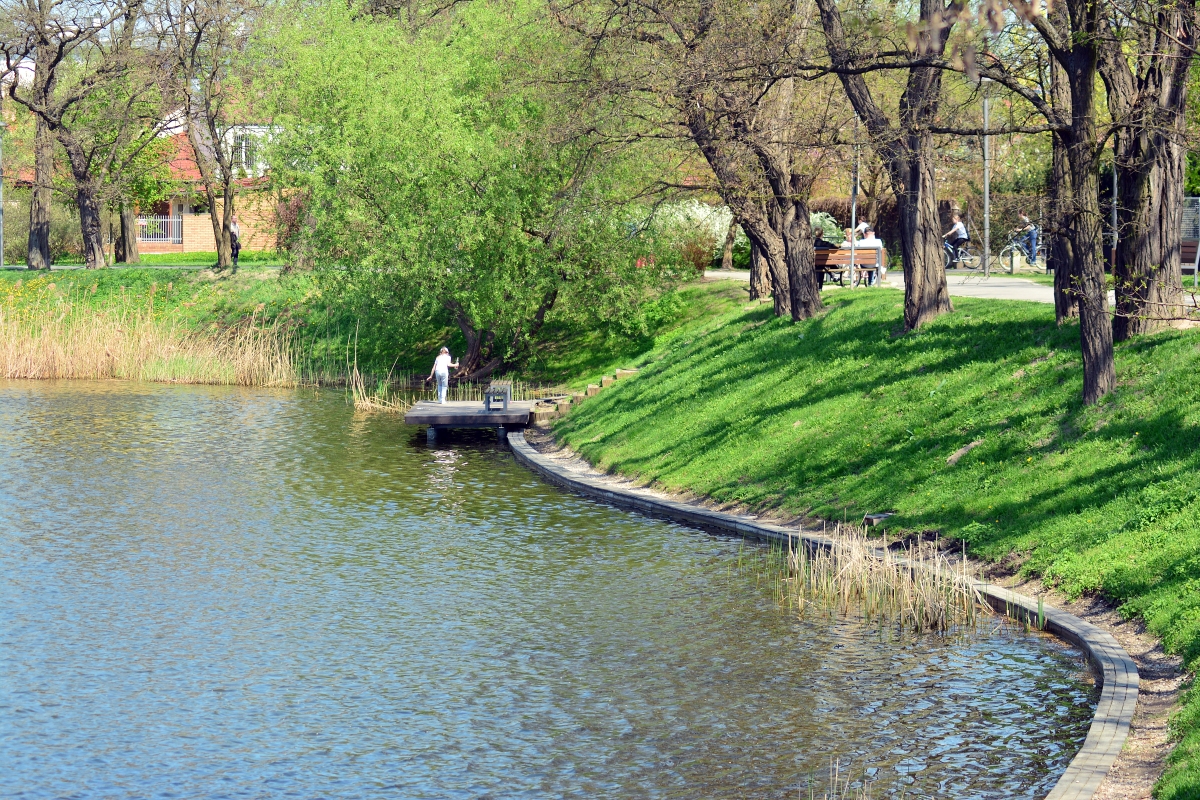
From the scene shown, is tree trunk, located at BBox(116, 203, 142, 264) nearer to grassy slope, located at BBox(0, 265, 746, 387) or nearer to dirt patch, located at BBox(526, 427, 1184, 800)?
grassy slope, located at BBox(0, 265, 746, 387)

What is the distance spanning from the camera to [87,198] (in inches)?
2222

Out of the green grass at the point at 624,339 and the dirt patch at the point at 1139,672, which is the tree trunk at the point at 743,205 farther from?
the dirt patch at the point at 1139,672

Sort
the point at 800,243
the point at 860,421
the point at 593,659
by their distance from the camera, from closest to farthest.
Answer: the point at 593,659, the point at 860,421, the point at 800,243

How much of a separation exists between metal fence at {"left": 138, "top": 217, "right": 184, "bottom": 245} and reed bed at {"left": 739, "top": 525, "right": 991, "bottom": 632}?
226 ft

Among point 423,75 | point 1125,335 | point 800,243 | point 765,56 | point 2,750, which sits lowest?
point 2,750

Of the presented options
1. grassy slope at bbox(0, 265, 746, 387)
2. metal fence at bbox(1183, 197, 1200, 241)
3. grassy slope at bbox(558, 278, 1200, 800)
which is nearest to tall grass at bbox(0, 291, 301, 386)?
grassy slope at bbox(0, 265, 746, 387)

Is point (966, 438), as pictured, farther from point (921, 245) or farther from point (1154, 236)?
point (921, 245)

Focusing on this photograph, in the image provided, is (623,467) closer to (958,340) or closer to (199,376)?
(958,340)

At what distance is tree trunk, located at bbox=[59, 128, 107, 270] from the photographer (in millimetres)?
54500

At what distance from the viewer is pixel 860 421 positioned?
22.1 m

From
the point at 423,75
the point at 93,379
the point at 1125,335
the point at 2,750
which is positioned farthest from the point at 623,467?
the point at 93,379

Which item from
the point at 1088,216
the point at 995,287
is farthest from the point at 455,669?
the point at 995,287

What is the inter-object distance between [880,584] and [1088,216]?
6.20m

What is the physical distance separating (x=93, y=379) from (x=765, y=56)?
27694 mm
